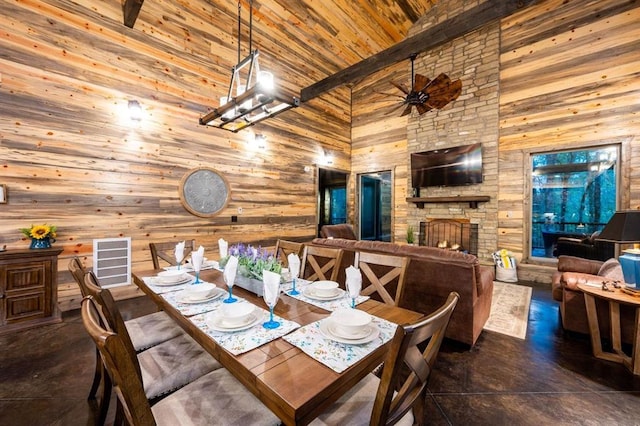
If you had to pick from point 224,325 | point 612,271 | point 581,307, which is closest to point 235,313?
point 224,325

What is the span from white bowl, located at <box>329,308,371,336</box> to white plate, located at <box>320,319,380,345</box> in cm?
3

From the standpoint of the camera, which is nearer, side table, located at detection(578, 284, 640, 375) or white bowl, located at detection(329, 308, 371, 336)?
white bowl, located at detection(329, 308, 371, 336)

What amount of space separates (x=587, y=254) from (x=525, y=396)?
371cm

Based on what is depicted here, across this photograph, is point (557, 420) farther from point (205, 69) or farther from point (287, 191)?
point (205, 69)

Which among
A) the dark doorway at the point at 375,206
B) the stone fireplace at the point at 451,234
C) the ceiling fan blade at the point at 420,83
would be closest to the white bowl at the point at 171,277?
the ceiling fan blade at the point at 420,83

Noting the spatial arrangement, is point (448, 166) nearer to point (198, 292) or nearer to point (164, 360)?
point (198, 292)

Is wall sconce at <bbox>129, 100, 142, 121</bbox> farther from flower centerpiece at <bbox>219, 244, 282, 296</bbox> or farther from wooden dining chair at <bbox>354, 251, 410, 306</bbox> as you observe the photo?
wooden dining chair at <bbox>354, 251, 410, 306</bbox>

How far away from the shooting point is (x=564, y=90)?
175 inches

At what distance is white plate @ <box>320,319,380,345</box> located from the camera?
107 centimetres

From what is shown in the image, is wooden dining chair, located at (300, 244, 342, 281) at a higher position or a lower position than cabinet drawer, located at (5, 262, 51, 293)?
higher

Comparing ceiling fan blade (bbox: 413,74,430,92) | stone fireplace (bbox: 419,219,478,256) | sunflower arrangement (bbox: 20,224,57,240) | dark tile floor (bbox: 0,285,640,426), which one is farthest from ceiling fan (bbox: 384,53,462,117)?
sunflower arrangement (bbox: 20,224,57,240)

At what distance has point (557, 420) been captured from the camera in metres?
1.63

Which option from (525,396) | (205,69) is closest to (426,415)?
(525,396)

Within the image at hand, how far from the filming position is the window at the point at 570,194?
4285 millimetres
